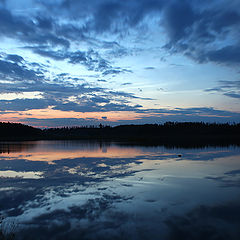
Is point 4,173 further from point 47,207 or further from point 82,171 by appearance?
point 47,207

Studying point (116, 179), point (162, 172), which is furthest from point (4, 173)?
point (162, 172)

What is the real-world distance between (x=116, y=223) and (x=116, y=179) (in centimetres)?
560

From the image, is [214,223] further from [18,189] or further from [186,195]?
[18,189]

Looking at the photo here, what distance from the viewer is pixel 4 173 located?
46.5 ft

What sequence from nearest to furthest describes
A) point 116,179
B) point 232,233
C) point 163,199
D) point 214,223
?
point 232,233, point 214,223, point 163,199, point 116,179

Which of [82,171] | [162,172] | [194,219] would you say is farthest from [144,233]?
[82,171]

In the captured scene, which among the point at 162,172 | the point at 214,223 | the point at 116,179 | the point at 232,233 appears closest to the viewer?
the point at 232,233

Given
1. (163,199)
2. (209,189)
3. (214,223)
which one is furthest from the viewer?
(209,189)

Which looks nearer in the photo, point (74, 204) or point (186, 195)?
point (74, 204)

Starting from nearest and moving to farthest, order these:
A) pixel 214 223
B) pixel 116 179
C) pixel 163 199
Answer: pixel 214 223
pixel 163 199
pixel 116 179

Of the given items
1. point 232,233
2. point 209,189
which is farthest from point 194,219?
point 209,189

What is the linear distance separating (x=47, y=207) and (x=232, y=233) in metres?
5.78

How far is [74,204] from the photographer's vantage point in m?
8.22

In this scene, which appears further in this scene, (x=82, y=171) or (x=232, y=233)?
(x=82, y=171)
